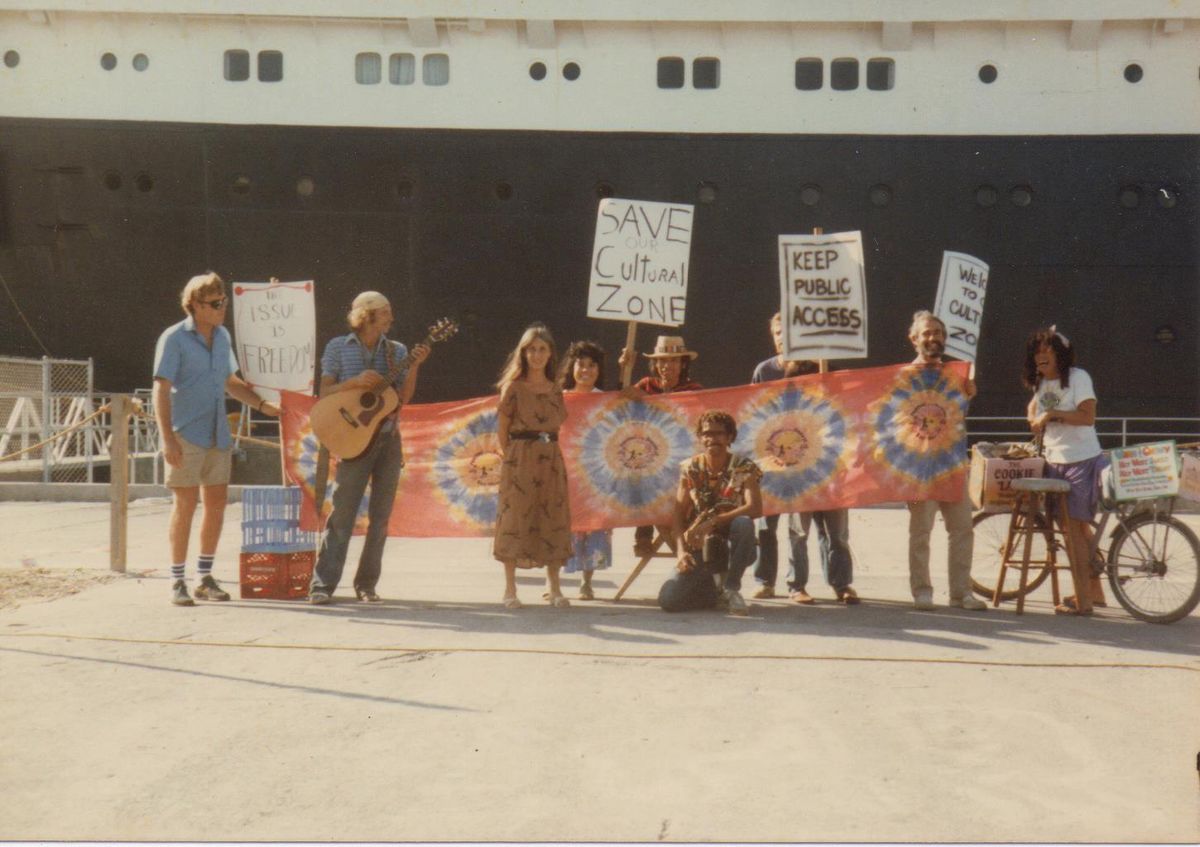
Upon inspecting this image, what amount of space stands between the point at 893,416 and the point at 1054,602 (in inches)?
50.5

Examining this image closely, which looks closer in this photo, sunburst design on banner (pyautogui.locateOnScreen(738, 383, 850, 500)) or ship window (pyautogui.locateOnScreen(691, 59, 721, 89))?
sunburst design on banner (pyautogui.locateOnScreen(738, 383, 850, 500))

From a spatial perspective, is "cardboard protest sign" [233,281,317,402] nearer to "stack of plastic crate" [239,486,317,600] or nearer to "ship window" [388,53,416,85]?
"stack of plastic crate" [239,486,317,600]

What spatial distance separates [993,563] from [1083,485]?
4.18ft

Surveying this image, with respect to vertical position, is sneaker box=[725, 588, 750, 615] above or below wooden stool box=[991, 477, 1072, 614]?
below

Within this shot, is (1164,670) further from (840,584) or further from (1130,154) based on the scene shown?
(1130,154)

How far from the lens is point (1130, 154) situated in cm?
1414

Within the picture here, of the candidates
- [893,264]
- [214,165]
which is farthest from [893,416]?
[214,165]

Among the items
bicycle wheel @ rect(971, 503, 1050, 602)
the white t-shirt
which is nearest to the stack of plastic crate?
bicycle wheel @ rect(971, 503, 1050, 602)

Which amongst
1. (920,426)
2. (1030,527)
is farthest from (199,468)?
(1030,527)

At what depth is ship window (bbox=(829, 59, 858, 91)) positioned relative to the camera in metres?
14.3

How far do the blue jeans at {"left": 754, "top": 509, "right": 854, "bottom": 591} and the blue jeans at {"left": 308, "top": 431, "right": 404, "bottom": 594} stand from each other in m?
2.10

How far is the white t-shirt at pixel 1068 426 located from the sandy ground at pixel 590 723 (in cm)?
84

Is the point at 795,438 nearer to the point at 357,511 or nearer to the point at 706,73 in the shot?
the point at 357,511

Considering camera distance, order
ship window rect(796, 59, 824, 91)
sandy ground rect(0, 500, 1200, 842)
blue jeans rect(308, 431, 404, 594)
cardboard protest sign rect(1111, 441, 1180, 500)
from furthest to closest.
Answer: ship window rect(796, 59, 824, 91), blue jeans rect(308, 431, 404, 594), cardboard protest sign rect(1111, 441, 1180, 500), sandy ground rect(0, 500, 1200, 842)
